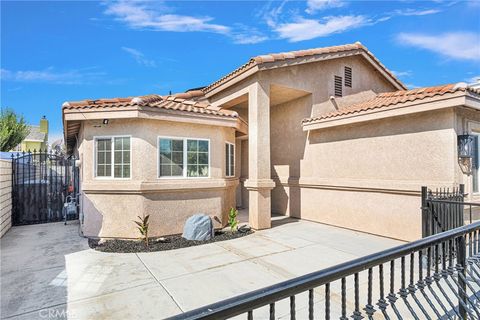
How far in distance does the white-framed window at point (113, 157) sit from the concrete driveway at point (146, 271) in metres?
2.37

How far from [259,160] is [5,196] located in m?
9.61

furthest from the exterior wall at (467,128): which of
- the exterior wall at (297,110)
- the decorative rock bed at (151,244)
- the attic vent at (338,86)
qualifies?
the decorative rock bed at (151,244)

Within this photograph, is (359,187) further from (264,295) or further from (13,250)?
(13,250)

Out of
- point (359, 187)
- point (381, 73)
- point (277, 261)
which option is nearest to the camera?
point (277, 261)

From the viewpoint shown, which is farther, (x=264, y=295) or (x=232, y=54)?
(x=232, y=54)

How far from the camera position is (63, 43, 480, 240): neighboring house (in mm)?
7957

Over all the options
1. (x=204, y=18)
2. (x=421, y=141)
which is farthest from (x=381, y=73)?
(x=204, y=18)

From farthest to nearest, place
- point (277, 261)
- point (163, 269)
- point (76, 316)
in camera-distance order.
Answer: point (277, 261)
point (163, 269)
point (76, 316)

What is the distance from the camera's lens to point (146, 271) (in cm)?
598

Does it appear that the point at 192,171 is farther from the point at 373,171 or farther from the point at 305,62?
the point at 373,171

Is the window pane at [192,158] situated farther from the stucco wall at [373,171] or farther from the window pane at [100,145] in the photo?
the stucco wall at [373,171]

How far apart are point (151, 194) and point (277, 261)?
14.9 ft

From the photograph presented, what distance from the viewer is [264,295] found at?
1.46 metres

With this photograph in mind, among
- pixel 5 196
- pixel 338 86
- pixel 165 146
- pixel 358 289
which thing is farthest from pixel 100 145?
pixel 338 86
